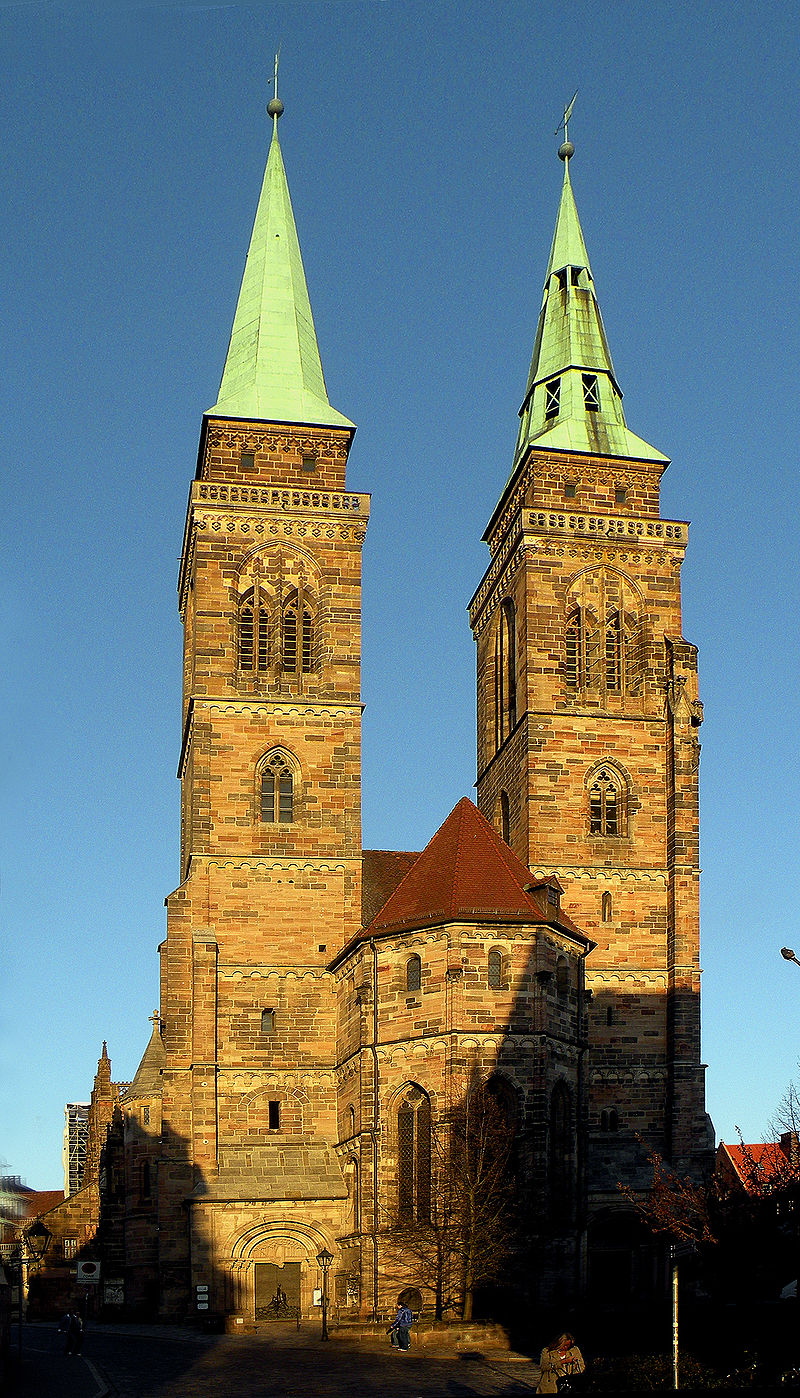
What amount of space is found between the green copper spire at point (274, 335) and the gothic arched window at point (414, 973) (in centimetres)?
1889

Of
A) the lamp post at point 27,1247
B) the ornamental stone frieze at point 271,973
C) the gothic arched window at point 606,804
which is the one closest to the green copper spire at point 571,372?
the gothic arched window at point 606,804

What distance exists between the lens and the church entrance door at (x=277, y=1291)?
1913 inches

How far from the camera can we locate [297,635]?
2201 inches

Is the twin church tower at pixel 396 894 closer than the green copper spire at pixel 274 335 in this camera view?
Yes

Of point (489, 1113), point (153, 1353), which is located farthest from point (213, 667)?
point (153, 1353)

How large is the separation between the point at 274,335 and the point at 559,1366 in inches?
1636

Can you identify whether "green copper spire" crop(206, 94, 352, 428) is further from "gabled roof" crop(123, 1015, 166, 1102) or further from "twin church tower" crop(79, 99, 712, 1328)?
"gabled roof" crop(123, 1015, 166, 1102)

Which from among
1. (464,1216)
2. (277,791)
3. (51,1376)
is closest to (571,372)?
(277,791)

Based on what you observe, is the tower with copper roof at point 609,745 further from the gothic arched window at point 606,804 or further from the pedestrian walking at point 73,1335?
the pedestrian walking at point 73,1335

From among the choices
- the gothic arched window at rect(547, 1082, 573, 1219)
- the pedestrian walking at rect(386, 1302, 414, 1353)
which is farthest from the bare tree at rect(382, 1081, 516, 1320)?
the pedestrian walking at rect(386, 1302, 414, 1353)

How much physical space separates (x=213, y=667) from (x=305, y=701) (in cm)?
296

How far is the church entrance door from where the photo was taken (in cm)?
4859

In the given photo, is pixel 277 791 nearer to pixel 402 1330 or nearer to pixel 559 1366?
pixel 402 1330

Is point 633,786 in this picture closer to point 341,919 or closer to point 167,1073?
point 341,919
